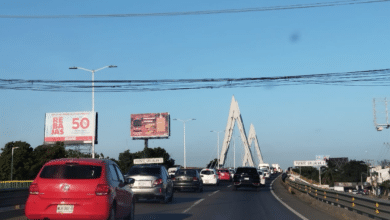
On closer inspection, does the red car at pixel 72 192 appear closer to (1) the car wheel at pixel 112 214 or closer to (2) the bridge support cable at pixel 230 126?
(1) the car wheel at pixel 112 214

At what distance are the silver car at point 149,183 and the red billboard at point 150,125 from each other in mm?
77586

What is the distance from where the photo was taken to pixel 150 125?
102 metres

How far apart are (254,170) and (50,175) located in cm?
2790

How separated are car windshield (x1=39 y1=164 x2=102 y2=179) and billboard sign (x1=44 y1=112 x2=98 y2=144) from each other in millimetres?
71272

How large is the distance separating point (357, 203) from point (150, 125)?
87475 millimetres

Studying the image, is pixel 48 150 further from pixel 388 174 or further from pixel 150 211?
pixel 150 211

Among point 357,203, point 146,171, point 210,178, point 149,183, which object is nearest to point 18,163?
point 210,178

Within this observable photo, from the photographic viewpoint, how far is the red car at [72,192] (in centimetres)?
1076

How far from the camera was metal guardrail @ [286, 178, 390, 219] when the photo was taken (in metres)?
12.4

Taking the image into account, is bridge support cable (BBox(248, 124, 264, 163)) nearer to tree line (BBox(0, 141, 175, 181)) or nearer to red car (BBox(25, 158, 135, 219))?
tree line (BBox(0, 141, 175, 181))

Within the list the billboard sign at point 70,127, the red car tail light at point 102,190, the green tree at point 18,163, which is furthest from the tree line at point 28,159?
the red car tail light at point 102,190

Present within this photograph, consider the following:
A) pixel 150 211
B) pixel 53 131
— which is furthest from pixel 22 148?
pixel 150 211

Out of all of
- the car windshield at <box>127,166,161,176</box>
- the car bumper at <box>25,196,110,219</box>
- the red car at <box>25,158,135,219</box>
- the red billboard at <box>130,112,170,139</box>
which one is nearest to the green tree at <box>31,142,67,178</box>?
the red billboard at <box>130,112,170,139</box>

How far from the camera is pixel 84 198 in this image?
10.8 meters
